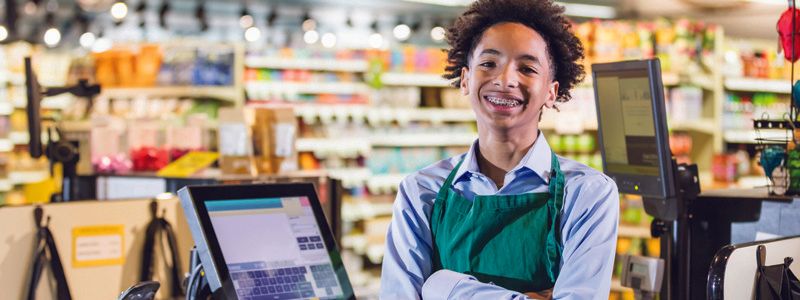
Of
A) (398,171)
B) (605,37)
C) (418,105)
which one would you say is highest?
(605,37)

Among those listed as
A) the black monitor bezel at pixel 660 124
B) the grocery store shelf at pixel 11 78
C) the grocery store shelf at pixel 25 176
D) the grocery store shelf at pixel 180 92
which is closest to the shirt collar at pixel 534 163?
the black monitor bezel at pixel 660 124

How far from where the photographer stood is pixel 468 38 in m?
2.01

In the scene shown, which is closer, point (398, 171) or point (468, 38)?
point (468, 38)

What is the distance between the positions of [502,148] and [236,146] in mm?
2151

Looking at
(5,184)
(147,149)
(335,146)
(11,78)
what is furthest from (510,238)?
(11,78)

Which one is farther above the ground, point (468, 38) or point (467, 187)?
point (468, 38)

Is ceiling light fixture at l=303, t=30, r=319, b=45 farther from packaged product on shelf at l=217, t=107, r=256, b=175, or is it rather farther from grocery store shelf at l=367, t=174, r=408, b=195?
packaged product on shelf at l=217, t=107, r=256, b=175

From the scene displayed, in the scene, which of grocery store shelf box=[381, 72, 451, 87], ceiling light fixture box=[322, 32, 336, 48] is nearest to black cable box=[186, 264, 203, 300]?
grocery store shelf box=[381, 72, 451, 87]

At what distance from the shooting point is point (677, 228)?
9.57 ft

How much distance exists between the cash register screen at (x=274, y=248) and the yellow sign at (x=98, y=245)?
2.10 ft

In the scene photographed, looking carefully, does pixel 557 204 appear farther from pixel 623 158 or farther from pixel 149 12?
pixel 149 12

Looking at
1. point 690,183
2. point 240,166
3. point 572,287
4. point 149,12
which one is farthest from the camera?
point 149,12

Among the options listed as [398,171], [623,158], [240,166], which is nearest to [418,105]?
[398,171]

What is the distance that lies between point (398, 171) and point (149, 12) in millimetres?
5538
